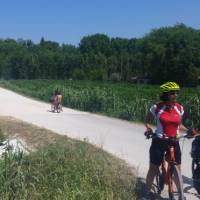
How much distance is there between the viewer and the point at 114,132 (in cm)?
1661

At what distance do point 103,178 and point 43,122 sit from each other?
12.8 m

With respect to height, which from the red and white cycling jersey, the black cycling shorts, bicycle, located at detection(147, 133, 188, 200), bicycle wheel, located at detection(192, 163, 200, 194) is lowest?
bicycle wheel, located at detection(192, 163, 200, 194)

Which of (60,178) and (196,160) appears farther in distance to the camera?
(196,160)

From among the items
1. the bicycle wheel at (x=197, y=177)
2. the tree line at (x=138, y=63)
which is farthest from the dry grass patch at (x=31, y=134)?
the tree line at (x=138, y=63)

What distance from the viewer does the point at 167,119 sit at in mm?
7062

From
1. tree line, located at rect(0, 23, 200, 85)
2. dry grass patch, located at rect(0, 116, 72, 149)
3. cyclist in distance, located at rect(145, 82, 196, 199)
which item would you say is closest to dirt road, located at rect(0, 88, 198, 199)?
dry grass patch, located at rect(0, 116, 72, 149)

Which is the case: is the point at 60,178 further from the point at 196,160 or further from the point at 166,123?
the point at 196,160

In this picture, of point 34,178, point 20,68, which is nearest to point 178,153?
point 34,178

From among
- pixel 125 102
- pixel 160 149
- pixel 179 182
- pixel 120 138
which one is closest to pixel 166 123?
pixel 160 149

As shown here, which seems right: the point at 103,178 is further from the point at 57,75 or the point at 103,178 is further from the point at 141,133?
the point at 57,75

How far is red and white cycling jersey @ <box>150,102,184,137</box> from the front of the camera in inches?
279

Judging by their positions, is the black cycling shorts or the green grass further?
the green grass

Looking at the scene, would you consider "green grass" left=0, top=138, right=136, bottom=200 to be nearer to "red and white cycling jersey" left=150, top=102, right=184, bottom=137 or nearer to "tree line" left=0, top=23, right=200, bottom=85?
"red and white cycling jersey" left=150, top=102, right=184, bottom=137

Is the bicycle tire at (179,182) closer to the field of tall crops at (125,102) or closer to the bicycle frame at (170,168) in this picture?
the bicycle frame at (170,168)
